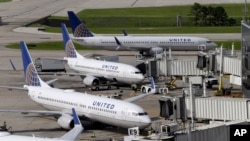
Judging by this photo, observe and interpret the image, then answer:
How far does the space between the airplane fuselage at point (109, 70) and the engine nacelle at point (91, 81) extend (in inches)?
32.8

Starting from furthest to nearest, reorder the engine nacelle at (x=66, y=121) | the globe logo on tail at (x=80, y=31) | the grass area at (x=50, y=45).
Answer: the grass area at (x=50, y=45) < the globe logo on tail at (x=80, y=31) < the engine nacelle at (x=66, y=121)

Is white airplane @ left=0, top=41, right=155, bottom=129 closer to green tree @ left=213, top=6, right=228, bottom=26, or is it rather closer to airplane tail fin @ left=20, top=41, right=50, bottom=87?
airplane tail fin @ left=20, top=41, right=50, bottom=87

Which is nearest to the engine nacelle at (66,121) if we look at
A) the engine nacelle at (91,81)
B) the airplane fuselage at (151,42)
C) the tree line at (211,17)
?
the engine nacelle at (91,81)

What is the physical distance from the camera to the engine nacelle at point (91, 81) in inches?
4269

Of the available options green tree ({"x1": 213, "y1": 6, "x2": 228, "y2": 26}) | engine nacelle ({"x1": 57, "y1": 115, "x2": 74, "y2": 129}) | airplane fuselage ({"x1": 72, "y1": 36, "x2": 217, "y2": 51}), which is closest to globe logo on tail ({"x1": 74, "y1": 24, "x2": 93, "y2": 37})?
airplane fuselage ({"x1": 72, "y1": 36, "x2": 217, "y2": 51})

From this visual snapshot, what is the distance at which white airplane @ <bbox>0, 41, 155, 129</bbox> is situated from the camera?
75.7 metres

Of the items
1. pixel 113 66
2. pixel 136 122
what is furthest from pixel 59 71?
pixel 136 122

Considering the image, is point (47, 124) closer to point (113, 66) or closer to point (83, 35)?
point (113, 66)

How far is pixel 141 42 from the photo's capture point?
143375 mm

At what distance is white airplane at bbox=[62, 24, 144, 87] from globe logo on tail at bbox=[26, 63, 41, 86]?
19204 millimetres

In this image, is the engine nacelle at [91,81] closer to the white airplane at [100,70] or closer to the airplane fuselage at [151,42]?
the white airplane at [100,70]

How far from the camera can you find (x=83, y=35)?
144875 mm

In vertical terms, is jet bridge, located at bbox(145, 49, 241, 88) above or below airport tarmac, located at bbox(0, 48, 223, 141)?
above

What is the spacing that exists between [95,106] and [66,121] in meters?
3.21
